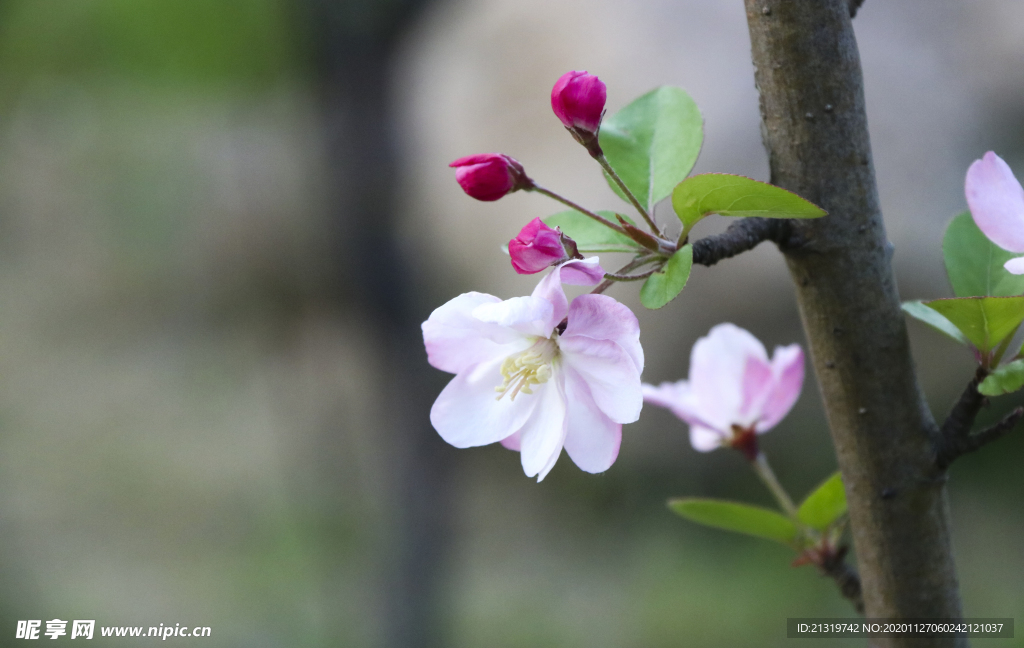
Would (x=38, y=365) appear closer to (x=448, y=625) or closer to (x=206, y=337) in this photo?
(x=206, y=337)

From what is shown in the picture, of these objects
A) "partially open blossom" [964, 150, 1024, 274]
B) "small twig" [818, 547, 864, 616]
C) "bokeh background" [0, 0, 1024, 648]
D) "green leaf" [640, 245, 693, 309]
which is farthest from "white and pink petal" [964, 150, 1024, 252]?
"bokeh background" [0, 0, 1024, 648]

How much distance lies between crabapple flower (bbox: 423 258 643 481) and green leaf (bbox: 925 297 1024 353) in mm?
129

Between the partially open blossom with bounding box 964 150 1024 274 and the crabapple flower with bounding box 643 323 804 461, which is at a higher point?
the partially open blossom with bounding box 964 150 1024 274

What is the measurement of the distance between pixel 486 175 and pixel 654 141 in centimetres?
10

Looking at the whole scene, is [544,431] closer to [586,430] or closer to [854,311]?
[586,430]

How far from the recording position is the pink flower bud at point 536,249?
263 mm

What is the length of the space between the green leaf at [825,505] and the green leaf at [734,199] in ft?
0.63

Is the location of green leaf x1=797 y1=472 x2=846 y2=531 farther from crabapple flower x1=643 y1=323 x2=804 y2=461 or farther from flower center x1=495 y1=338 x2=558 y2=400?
flower center x1=495 y1=338 x2=558 y2=400

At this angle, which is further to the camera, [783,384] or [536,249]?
[783,384]

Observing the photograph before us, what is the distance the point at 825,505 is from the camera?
1.34 ft

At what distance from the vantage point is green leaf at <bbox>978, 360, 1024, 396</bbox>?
0.93 feet

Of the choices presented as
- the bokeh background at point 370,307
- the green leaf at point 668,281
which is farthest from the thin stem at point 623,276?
the bokeh background at point 370,307

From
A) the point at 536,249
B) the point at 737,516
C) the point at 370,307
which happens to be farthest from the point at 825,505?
the point at 370,307

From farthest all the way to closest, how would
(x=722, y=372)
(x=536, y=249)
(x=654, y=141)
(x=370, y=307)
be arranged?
(x=370, y=307)
(x=722, y=372)
(x=654, y=141)
(x=536, y=249)
